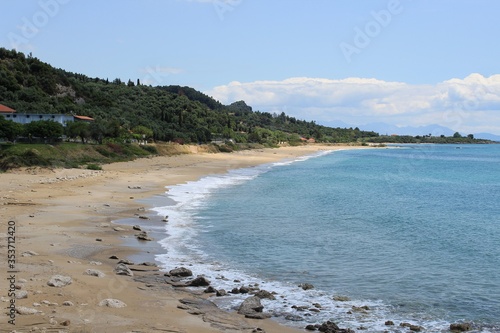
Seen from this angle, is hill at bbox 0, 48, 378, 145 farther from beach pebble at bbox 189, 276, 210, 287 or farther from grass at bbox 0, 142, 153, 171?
beach pebble at bbox 189, 276, 210, 287

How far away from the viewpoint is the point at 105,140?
69.2 m

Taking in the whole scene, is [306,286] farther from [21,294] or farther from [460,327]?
[21,294]

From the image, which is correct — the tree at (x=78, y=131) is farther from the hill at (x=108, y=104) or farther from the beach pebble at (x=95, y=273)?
the beach pebble at (x=95, y=273)

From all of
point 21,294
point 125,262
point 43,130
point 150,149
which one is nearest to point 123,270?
point 125,262

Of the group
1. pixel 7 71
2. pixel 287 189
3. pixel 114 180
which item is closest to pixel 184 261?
pixel 114 180

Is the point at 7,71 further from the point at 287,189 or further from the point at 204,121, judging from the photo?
the point at 287,189

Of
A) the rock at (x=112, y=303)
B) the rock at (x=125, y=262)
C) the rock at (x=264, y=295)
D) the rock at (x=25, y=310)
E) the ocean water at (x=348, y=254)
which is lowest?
the ocean water at (x=348, y=254)

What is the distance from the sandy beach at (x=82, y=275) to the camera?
10438 mm

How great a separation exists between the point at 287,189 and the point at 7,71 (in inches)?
2953

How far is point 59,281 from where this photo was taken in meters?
12.5

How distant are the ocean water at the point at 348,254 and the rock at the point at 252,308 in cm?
37

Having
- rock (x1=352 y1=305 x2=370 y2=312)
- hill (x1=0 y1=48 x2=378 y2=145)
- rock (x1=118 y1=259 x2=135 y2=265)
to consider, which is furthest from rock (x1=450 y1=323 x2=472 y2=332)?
hill (x1=0 y1=48 x2=378 y2=145)

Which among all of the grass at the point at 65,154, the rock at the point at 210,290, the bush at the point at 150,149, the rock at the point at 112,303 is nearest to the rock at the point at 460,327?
the rock at the point at 210,290

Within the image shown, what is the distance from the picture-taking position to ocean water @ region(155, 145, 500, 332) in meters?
13.2
